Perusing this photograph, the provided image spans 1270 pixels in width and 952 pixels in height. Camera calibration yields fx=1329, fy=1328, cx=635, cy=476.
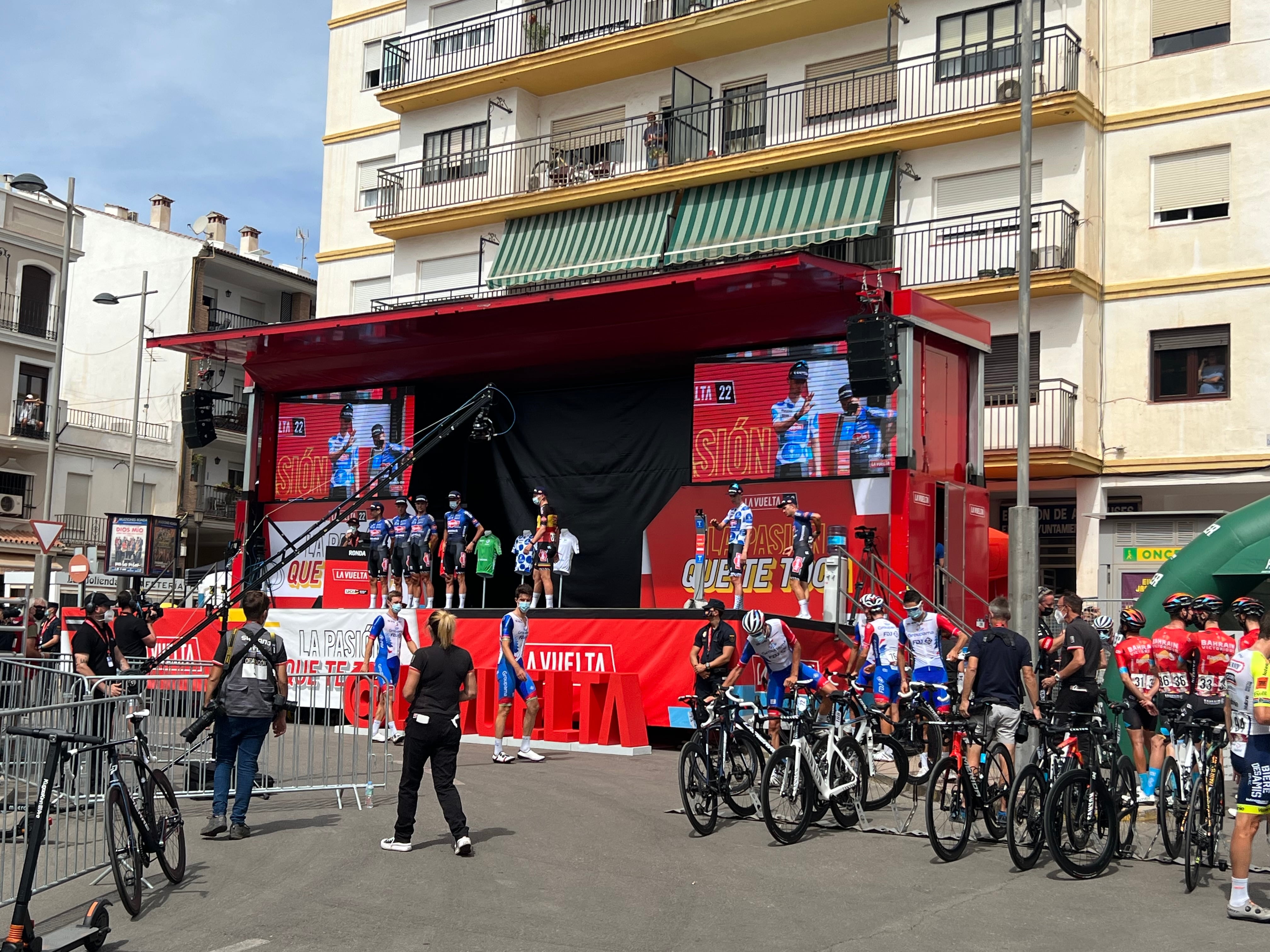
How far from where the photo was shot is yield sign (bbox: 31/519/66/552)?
74.8ft

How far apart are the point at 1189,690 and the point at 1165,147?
16.4 meters

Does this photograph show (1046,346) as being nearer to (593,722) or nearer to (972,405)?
(972,405)

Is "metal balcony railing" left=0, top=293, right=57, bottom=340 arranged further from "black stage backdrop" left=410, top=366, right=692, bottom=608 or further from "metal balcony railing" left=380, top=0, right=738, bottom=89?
"black stage backdrop" left=410, top=366, right=692, bottom=608

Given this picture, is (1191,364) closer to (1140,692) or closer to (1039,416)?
(1039,416)

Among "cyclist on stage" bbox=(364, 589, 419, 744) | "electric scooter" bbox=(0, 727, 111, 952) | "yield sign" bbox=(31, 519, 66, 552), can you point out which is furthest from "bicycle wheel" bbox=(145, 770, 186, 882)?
"yield sign" bbox=(31, 519, 66, 552)

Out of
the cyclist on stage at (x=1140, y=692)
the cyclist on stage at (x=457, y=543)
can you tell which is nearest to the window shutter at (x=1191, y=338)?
the cyclist on stage at (x=457, y=543)

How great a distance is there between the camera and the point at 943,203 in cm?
2645

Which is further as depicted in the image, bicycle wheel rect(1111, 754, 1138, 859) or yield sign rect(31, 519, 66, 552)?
yield sign rect(31, 519, 66, 552)

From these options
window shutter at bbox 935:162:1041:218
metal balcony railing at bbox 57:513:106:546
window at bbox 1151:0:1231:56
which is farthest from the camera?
metal balcony railing at bbox 57:513:106:546

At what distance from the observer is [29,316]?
45938 millimetres

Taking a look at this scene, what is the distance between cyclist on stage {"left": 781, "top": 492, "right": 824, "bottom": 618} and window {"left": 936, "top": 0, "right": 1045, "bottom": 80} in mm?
11759

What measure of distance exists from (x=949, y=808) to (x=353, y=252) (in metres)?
29.4

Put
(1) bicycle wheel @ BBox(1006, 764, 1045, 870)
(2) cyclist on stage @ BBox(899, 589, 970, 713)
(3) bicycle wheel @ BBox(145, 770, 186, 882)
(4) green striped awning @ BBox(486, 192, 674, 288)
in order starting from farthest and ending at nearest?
(4) green striped awning @ BBox(486, 192, 674, 288)
(2) cyclist on stage @ BBox(899, 589, 970, 713)
(1) bicycle wheel @ BBox(1006, 764, 1045, 870)
(3) bicycle wheel @ BBox(145, 770, 186, 882)

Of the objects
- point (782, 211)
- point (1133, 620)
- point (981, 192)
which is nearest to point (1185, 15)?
point (981, 192)
